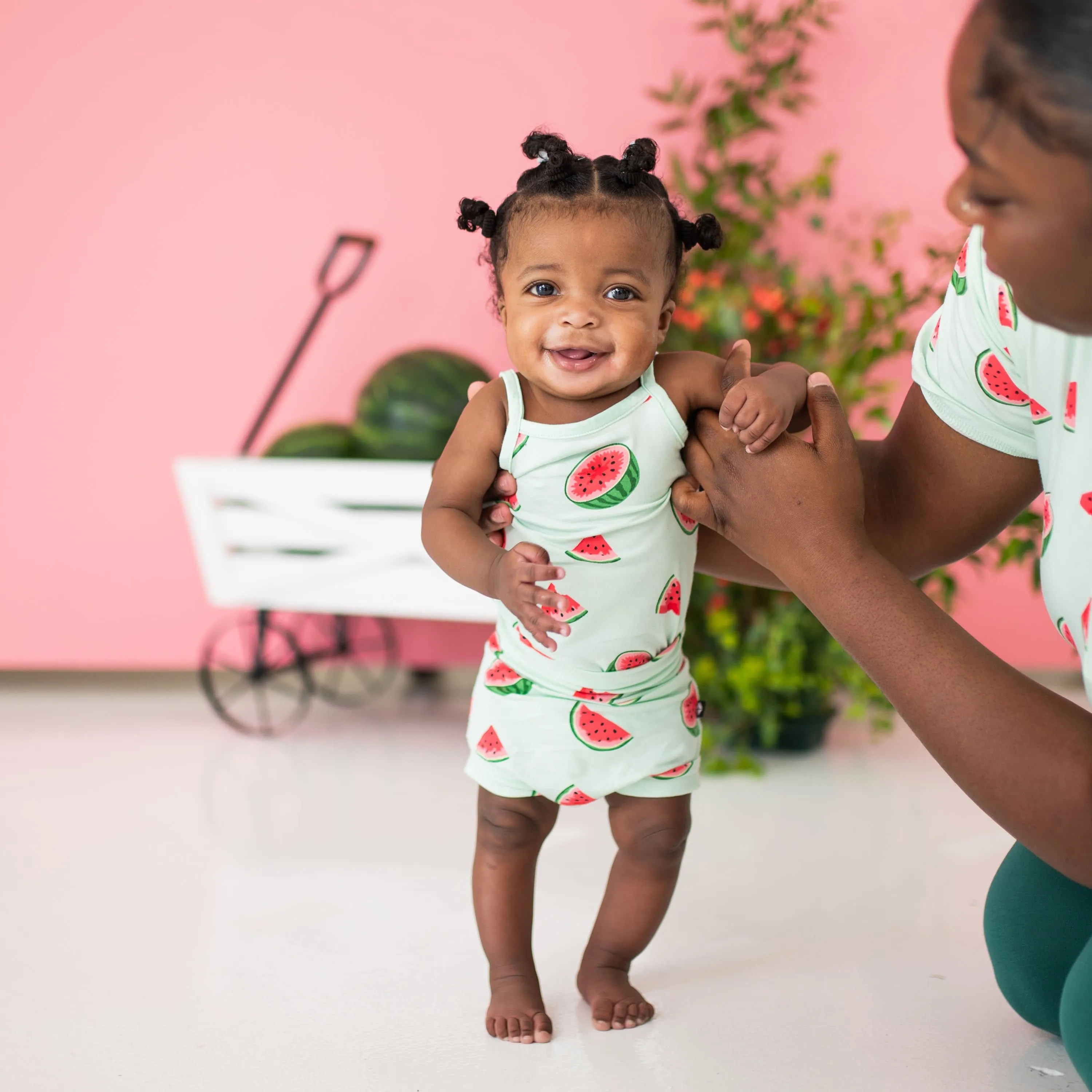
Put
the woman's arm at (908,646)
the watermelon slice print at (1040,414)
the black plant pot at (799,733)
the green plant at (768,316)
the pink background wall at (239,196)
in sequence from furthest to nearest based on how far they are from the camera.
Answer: the pink background wall at (239,196)
the black plant pot at (799,733)
the green plant at (768,316)
the watermelon slice print at (1040,414)
the woman's arm at (908,646)

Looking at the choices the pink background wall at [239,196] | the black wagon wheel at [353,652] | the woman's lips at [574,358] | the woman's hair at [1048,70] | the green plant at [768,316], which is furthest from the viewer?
the black wagon wheel at [353,652]

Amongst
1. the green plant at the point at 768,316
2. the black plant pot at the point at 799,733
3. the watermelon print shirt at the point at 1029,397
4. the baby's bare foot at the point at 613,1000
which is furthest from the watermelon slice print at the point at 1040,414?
the black plant pot at the point at 799,733

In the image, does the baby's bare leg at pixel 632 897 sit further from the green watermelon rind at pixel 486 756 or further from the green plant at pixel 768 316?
the green plant at pixel 768 316

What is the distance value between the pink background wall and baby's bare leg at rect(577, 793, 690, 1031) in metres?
2.05

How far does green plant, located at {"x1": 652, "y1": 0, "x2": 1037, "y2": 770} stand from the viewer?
2.42 m

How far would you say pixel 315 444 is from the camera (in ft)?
8.92

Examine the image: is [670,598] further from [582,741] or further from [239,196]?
[239,196]

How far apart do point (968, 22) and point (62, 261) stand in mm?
2890

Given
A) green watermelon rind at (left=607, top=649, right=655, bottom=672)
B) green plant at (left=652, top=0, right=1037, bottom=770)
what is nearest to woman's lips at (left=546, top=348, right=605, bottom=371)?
green watermelon rind at (left=607, top=649, right=655, bottom=672)

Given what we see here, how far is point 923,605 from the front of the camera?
1025 millimetres

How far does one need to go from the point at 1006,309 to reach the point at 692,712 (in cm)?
56

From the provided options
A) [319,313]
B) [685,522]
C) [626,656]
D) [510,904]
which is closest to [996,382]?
[685,522]

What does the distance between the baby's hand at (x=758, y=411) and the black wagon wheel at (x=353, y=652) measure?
2.11 metres

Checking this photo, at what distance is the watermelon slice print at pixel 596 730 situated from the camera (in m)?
1.28
